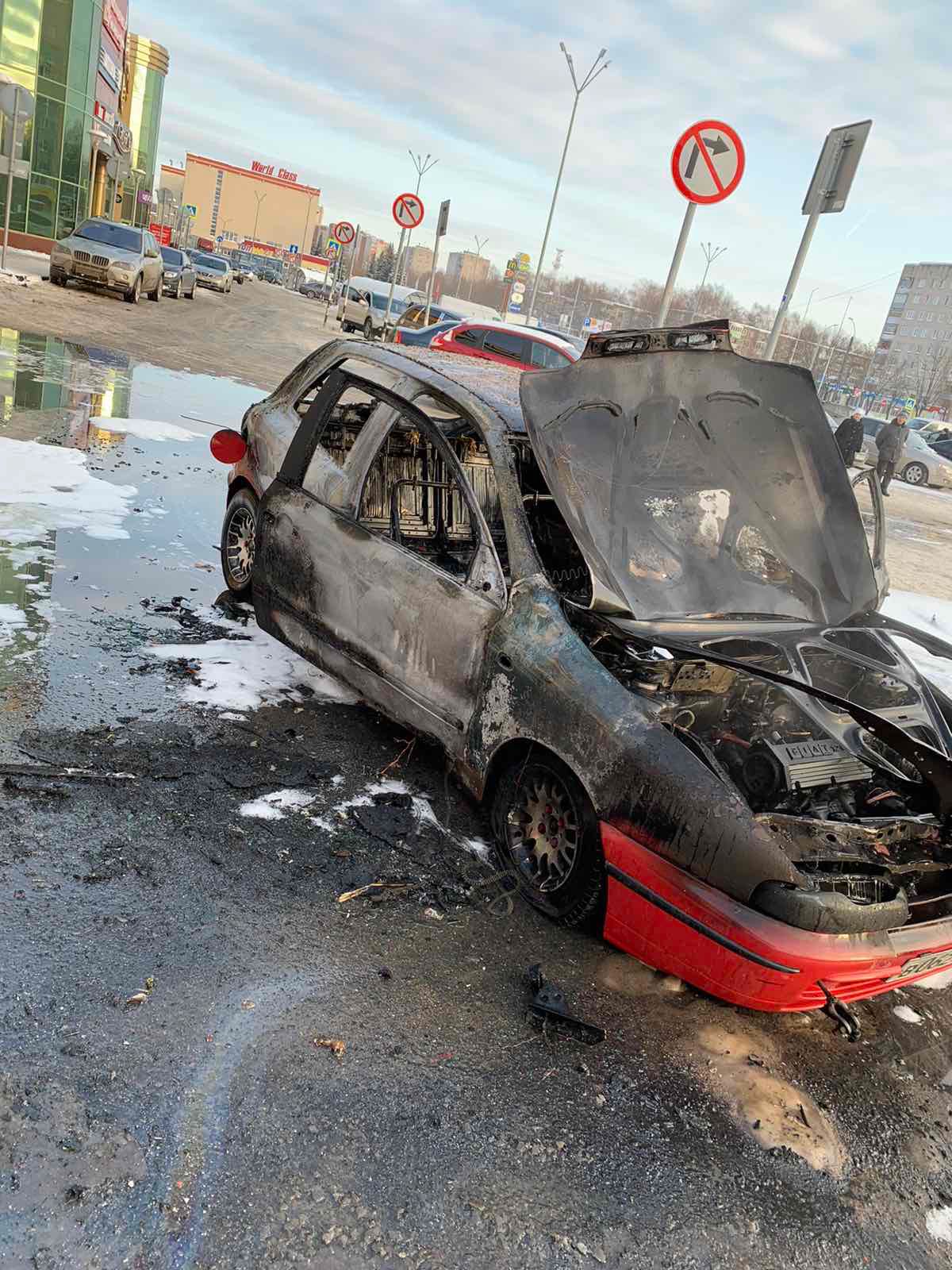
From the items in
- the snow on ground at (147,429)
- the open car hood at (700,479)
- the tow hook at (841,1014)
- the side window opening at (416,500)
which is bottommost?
the snow on ground at (147,429)

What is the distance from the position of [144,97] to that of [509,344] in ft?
230

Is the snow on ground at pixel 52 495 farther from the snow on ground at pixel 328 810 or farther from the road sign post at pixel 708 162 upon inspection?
the road sign post at pixel 708 162

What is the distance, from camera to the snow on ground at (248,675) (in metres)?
4.63

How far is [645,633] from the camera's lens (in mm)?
3482

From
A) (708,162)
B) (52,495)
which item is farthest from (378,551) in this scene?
(708,162)

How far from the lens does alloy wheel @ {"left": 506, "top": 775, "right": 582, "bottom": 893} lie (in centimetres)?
341

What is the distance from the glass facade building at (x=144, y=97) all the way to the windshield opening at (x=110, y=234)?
5035 cm

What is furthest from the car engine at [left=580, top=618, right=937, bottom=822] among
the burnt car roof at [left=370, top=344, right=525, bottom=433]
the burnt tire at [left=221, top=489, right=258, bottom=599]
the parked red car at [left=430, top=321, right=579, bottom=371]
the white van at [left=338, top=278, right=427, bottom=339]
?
the white van at [left=338, top=278, right=427, bottom=339]

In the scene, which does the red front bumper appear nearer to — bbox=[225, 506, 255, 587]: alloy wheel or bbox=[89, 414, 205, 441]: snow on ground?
bbox=[225, 506, 255, 587]: alloy wheel

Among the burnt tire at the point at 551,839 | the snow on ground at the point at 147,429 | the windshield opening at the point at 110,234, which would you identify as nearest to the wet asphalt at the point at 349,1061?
the burnt tire at the point at 551,839

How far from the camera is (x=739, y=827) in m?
2.88

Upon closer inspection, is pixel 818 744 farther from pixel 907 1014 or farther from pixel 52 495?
pixel 52 495

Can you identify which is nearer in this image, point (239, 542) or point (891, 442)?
point (239, 542)

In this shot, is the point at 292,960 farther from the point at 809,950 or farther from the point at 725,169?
the point at 725,169
